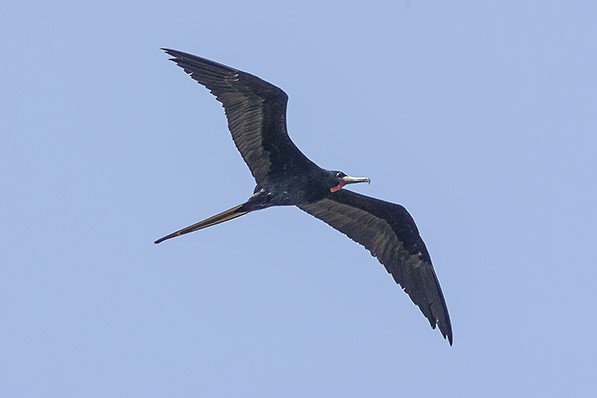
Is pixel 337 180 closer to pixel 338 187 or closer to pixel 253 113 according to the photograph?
pixel 338 187

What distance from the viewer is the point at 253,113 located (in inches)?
647

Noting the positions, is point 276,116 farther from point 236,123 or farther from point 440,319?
point 440,319

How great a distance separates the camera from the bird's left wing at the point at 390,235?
17.9 metres

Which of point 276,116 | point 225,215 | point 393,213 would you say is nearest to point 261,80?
point 276,116

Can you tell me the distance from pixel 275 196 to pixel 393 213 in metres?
1.86

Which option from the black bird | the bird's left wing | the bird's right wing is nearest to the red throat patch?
the black bird

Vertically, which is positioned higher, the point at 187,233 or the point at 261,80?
the point at 261,80

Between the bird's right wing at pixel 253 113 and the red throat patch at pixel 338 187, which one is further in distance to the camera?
the red throat patch at pixel 338 187

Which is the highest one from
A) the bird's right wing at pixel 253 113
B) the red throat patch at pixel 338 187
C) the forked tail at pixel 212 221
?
the bird's right wing at pixel 253 113

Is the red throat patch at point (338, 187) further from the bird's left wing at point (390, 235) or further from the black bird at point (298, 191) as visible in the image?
the bird's left wing at point (390, 235)

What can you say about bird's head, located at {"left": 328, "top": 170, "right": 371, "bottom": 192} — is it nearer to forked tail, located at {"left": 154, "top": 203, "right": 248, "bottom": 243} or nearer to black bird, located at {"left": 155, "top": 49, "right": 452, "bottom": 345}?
black bird, located at {"left": 155, "top": 49, "right": 452, "bottom": 345}

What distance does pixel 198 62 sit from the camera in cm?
1603

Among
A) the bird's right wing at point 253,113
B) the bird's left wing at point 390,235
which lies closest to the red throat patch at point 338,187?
the bird's right wing at point 253,113

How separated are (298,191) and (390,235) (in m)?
1.76
